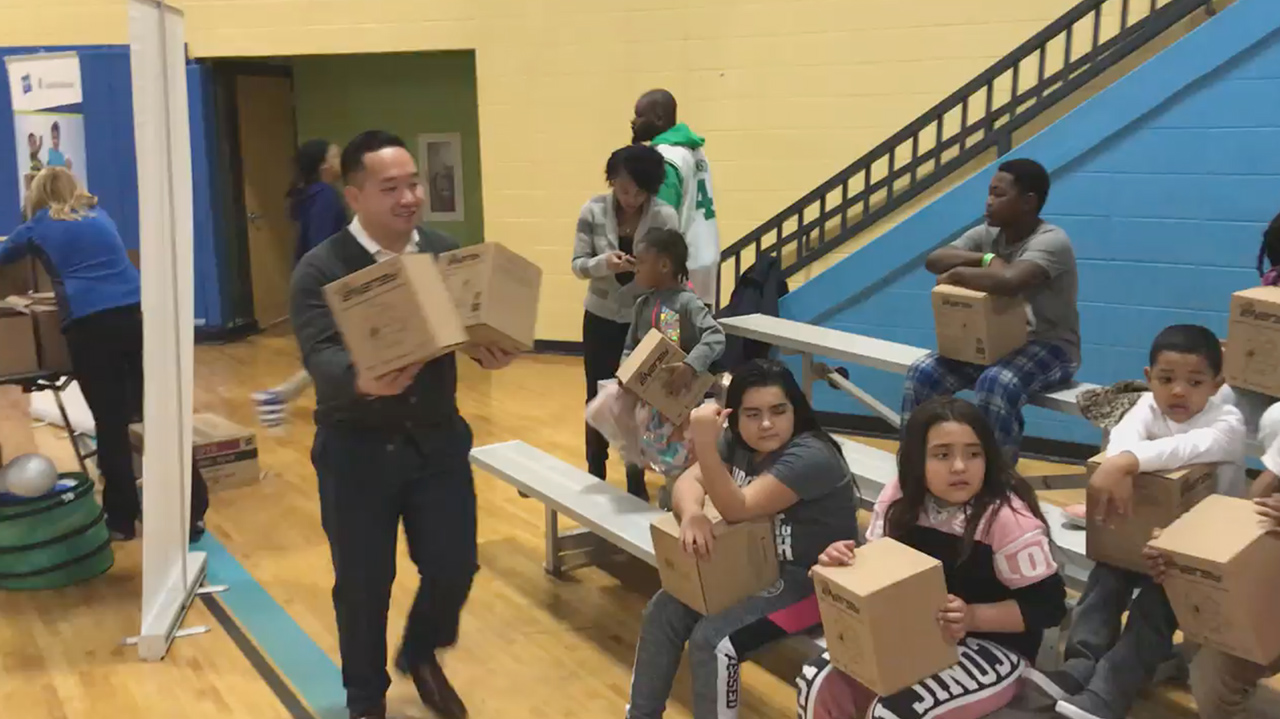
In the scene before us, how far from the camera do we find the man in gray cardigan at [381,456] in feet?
7.35

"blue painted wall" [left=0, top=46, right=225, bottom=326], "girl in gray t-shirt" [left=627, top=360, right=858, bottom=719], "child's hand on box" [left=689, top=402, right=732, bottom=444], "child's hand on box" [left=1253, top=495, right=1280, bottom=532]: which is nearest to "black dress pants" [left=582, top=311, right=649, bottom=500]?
"girl in gray t-shirt" [left=627, top=360, right=858, bottom=719]

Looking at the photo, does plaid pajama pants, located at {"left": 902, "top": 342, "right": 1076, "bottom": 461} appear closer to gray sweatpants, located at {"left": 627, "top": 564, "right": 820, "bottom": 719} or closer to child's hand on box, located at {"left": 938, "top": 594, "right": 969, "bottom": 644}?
gray sweatpants, located at {"left": 627, "top": 564, "right": 820, "bottom": 719}

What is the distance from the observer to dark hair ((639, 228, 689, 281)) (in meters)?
3.41

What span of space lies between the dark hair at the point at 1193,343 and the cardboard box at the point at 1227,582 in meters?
0.45

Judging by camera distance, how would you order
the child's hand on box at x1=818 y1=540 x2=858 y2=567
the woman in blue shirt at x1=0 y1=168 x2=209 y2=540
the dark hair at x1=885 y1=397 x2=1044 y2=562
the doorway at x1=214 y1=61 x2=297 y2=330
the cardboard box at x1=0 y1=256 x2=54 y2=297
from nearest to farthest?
the child's hand on box at x1=818 y1=540 x2=858 y2=567, the dark hair at x1=885 y1=397 x2=1044 y2=562, the woman in blue shirt at x1=0 y1=168 x2=209 y2=540, the cardboard box at x1=0 y1=256 x2=54 y2=297, the doorway at x1=214 y1=61 x2=297 y2=330

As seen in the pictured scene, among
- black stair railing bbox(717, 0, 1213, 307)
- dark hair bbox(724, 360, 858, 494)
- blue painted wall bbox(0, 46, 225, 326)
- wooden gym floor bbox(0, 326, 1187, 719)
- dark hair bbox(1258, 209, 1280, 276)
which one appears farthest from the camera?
blue painted wall bbox(0, 46, 225, 326)

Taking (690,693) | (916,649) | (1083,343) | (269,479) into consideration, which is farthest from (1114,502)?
(269,479)

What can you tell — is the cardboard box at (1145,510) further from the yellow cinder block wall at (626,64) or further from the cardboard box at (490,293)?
the yellow cinder block wall at (626,64)

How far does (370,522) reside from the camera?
2395 millimetres

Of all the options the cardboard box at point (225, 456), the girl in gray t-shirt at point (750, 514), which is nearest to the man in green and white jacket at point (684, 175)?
the girl in gray t-shirt at point (750, 514)

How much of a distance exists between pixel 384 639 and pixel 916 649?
126 cm

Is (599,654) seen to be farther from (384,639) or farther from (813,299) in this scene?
(813,299)

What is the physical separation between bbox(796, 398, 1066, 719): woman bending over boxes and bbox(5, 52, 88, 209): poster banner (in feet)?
21.9

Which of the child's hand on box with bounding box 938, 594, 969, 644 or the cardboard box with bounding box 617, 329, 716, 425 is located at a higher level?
the cardboard box with bounding box 617, 329, 716, 425
